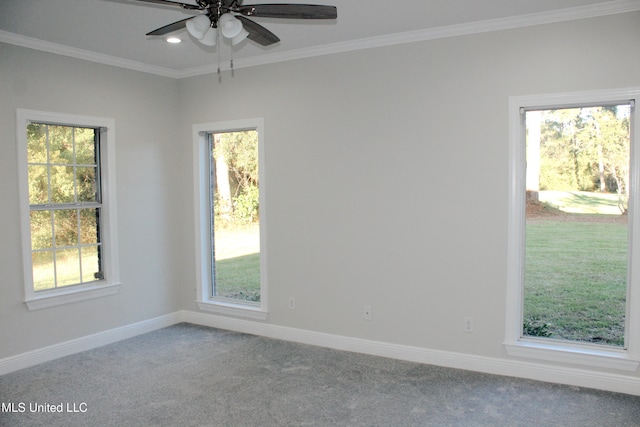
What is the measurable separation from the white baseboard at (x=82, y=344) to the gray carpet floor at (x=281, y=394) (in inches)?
3.2

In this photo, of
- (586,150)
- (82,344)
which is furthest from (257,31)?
(82,344)

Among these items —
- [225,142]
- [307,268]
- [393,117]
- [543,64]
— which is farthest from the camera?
[225,142]

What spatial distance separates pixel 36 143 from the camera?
4113 mm

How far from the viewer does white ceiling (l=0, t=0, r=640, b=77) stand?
325cm

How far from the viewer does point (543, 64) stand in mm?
3469

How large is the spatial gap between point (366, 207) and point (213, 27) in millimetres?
2130

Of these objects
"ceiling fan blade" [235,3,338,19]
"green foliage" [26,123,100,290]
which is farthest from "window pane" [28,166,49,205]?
"ceiling fan blade" [235,3,338,19]

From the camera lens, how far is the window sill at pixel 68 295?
4.04m

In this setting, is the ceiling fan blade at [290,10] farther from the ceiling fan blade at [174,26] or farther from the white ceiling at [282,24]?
the white ceiling at [282,24]

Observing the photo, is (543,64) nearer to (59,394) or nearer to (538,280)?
(538,280)

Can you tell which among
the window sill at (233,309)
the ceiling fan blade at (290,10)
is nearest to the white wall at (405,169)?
the window sill at (233,309)

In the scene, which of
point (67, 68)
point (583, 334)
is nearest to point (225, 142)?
point (67, 68)

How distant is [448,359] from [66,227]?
3.53 meters

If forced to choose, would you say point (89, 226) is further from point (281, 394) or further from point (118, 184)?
point (281, 394)
